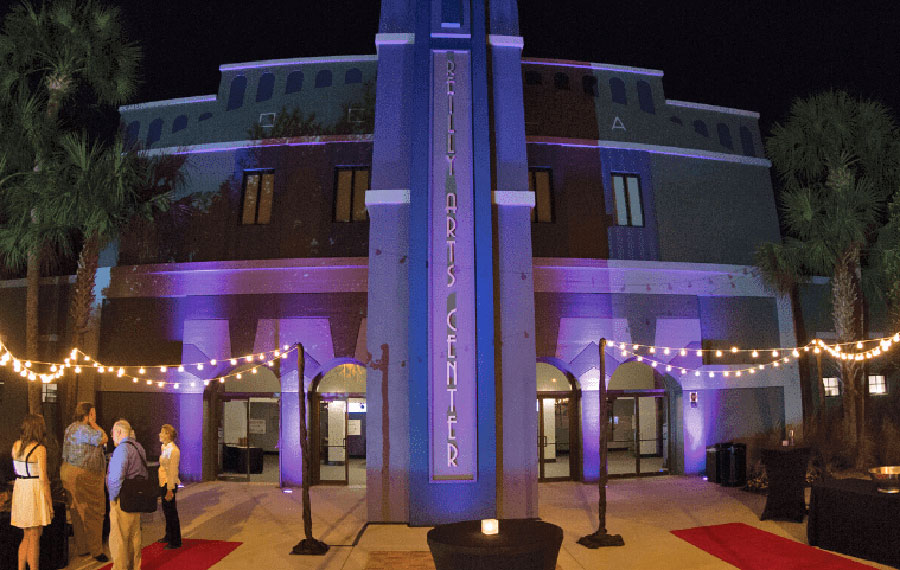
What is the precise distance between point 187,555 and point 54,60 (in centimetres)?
1134

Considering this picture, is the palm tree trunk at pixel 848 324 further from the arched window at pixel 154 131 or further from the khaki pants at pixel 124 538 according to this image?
the arched window at pixel 154 131

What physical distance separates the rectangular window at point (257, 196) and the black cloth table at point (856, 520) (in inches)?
521

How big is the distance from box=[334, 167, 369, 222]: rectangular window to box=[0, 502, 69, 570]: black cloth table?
9.27 meters

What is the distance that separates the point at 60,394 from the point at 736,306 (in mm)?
16525

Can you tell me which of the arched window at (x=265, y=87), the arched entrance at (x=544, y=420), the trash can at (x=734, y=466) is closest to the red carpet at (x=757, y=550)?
the trash can at (x=734, y=466)

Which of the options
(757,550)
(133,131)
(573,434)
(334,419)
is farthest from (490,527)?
(133,131)

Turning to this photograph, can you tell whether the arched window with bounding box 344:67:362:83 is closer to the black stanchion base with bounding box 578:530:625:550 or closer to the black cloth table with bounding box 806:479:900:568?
the black stanchion base with bounding box 578:530:625:550

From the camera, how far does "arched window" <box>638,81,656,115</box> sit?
17.8m

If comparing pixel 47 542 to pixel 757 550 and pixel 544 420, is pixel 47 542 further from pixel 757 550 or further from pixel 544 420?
pixel 544 420

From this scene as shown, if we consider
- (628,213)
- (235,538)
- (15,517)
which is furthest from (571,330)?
(15,517)

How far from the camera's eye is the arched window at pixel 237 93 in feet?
57.0

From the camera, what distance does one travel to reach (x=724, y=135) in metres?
18.3

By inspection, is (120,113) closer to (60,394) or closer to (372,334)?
(60,394)

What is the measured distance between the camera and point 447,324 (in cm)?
1122
